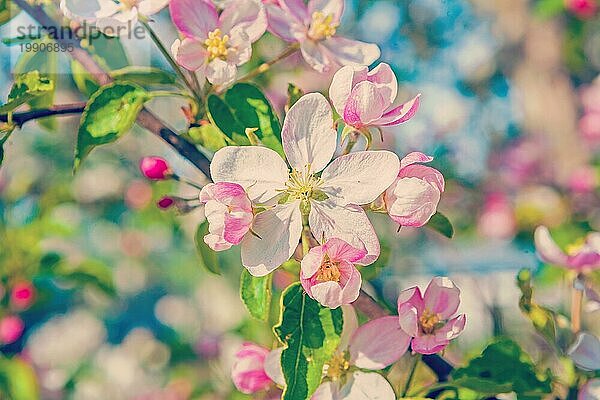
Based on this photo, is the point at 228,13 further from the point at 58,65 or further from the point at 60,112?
the point at 58,65

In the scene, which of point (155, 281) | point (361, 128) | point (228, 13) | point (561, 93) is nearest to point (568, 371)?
point (361, 128)

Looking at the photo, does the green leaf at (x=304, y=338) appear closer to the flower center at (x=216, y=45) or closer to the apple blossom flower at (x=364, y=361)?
the apple blossom flower at (x=364, y=361)

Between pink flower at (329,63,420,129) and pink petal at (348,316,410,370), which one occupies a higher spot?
pink flower at (329,63,420,129)

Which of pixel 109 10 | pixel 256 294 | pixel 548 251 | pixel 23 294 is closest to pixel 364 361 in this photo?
pixel 256 294

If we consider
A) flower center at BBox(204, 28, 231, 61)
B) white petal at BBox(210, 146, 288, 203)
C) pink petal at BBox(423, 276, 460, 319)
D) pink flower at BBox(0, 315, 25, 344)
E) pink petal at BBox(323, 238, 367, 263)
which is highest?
flower center at BBox(204, 28, 231, 61)

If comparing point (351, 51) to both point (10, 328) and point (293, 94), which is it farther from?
point (10, 328)

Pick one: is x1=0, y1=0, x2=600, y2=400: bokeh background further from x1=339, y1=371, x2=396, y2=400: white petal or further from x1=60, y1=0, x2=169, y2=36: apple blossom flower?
x1=339, y1=371, x2=396, y2=400: white petal

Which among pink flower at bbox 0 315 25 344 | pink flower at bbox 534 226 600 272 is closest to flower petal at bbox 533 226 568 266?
pink flower at bbox 534 226 600 272
